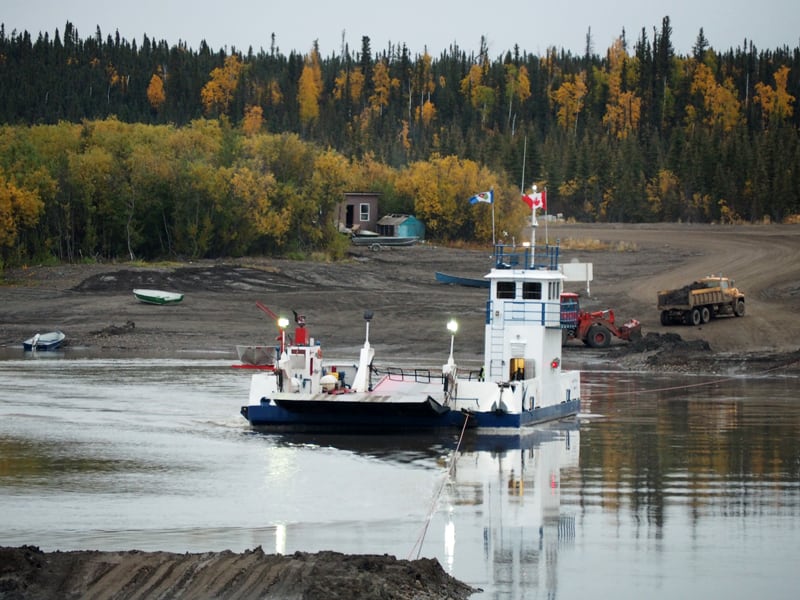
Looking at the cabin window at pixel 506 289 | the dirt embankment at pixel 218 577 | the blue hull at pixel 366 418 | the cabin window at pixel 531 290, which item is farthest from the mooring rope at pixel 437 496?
the cabin window at pixel 531 290

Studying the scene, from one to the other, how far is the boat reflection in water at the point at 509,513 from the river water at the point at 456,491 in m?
0.06

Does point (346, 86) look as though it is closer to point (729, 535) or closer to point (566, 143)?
point (566, 143)

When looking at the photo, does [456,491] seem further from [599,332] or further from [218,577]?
[599,332]

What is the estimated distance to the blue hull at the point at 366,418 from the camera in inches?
1387

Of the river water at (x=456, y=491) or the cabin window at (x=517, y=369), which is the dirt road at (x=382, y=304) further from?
the cabin window at (x=517, y=369)

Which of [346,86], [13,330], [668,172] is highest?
[346,86]

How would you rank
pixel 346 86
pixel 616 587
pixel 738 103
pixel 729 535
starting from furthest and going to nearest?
1. pixel 346 86
2. pixel 738 103
3. pixel 729 535
4. pixel 616 587

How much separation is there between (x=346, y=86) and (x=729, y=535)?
17214cm

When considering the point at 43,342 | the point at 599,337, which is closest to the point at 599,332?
the point at 599,337

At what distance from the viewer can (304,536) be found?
23.0m

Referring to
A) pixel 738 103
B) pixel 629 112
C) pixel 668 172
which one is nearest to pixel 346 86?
pixel 629 112

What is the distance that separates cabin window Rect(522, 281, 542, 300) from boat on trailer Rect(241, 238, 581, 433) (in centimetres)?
3

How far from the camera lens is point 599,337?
2279 inches

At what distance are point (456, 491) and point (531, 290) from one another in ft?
37.0
